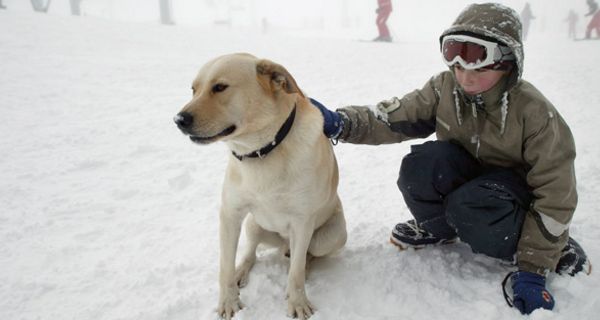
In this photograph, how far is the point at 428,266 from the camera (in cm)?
226

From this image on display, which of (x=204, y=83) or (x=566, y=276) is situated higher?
(x=204, y=83)

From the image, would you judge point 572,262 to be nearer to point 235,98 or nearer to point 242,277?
point 242,277

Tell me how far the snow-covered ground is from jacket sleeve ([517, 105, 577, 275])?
225mm

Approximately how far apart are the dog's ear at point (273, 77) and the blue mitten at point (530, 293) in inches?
57.9

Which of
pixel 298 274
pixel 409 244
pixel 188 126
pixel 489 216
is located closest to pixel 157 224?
pixel 298 274

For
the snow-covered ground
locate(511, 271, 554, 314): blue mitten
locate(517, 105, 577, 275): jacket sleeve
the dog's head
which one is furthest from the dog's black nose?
locate(511, 271, 554, 314): blue mitten

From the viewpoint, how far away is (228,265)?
6.72 feet

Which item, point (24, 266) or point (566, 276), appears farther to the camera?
point (24, 266)

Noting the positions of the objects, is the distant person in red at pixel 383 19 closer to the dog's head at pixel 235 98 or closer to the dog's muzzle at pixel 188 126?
the dog's head at pixel 235 98

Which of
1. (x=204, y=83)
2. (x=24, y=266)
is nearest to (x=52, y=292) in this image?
(x=24, y=266)

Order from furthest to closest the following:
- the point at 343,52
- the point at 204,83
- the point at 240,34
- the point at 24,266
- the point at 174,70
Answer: the point at 240,34 → the point at 343,52 → the point at 174,70 → the point at 24,266 → the point at 204,83

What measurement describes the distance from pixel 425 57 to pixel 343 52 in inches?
101

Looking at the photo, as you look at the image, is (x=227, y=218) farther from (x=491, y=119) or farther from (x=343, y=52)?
(x=343, y=52)

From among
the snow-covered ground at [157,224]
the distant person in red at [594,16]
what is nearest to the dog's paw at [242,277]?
the snow-covered ground at [157,224]
